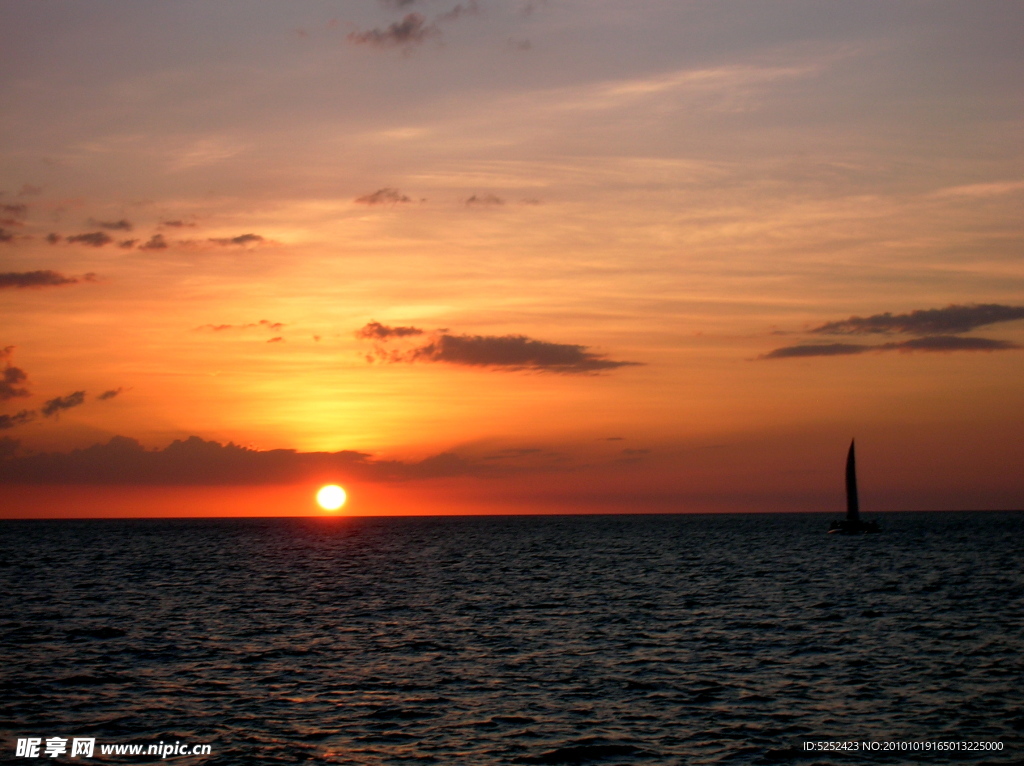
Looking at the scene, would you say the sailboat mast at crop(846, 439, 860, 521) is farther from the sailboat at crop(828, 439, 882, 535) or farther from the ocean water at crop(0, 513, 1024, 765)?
the ocean water at crop(0, 513, 1024, 765)

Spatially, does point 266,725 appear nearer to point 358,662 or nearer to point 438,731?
point 438,731

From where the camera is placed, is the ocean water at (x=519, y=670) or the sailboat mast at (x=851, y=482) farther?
the sailboat mast at (x=851, y=482)

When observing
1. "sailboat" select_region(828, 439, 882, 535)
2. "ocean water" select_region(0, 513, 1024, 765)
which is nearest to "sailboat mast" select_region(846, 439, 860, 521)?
"sailboat" select_region(828, 439, 882, 535)

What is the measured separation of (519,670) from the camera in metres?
39.5

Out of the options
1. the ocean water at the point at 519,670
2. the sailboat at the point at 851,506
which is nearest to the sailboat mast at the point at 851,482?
the sailboat at the point at 851,506

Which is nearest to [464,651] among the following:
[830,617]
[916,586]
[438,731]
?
[438,731]

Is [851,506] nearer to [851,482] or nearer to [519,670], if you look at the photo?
[851,482]

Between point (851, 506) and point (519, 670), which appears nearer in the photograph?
point (519, 670)

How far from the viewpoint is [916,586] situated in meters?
76.4

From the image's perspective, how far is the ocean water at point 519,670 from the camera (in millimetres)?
29031

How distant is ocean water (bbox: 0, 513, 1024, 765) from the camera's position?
29.0m

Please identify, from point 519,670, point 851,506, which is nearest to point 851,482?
point 851,506

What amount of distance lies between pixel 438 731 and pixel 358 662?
498 inches

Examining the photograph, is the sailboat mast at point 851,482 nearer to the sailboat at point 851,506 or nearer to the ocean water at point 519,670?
the sailboat at point 851,506
